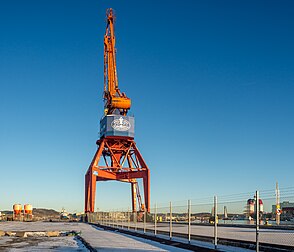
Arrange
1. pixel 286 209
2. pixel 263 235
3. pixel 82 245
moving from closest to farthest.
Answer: pixel 286 209 < pixel 82 245 < pixel 263 235

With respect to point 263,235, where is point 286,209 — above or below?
above

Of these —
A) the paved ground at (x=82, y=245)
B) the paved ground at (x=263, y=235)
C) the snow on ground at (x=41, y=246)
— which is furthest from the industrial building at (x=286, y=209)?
the snow on ground at (x=41, y=246)

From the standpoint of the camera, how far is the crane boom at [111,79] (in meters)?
79.9

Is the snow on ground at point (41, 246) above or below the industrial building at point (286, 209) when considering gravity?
below

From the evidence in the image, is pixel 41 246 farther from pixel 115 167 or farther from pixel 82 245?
pixel 115 167

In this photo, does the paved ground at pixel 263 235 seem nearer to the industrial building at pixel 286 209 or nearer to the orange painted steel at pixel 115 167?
the industrial building at pixel 286 209

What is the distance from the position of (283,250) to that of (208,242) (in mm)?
6280

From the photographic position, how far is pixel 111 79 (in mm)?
86125

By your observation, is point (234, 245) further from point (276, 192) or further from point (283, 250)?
point (276, 192)

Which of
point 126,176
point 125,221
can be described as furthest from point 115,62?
point 125,221

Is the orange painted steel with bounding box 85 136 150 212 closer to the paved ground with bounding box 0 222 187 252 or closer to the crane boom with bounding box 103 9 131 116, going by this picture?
the crane boom with bounding box 103 9 131 116

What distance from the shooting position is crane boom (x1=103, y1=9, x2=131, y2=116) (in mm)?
79919

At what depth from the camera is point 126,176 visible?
3093 inches

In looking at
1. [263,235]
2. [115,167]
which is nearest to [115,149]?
[115,167]
